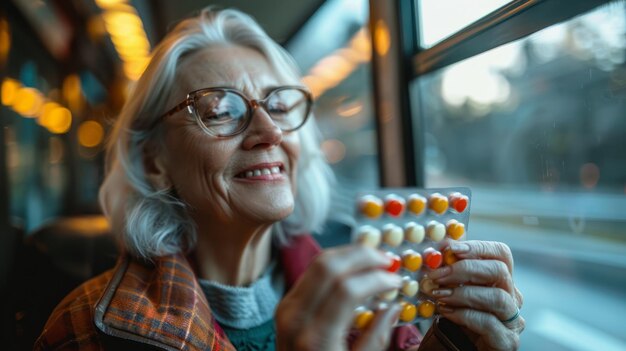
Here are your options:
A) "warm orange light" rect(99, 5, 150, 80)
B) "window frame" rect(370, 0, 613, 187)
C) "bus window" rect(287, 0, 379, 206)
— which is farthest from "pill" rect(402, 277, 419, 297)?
"warm orange light" rect(99, 5, 150, 80)

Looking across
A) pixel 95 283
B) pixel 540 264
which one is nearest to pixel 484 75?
pixel 540 264

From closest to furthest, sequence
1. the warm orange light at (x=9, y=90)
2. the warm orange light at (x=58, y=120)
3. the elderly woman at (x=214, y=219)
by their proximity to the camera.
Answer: the elderly woman at (x=214, y=219) < the warm orange light at (x=9, y=90) < the warm orange light at (x=58, y=120)

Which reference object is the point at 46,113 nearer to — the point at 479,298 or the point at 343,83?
the point at 343,83

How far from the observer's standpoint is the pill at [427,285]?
2.31 ft

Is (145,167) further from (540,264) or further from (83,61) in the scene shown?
(83,61)

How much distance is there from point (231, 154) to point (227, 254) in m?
0.31

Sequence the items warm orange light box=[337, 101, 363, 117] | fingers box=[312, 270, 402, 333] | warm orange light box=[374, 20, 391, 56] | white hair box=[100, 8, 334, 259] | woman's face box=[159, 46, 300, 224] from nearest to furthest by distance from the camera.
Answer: fingers box=[312, 270, 402, 333], woman's face box=[159, 46, 300, 224], white hair box=[100, 8, 334, 259], warm orange light box=[374, 20, 391, 56], warm orange light box=[337, 101, 363, 117]

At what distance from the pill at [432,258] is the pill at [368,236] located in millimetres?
103

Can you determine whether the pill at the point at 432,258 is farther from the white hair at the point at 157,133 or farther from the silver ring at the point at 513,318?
the white hair at the point at 157,133

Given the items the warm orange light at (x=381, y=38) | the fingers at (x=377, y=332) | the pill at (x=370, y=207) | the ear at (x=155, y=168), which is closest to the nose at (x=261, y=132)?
the ear at (x=155, y=168)

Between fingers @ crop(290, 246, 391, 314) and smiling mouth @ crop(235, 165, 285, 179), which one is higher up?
smiling mouth @ crop(235, 165, 285, 179)

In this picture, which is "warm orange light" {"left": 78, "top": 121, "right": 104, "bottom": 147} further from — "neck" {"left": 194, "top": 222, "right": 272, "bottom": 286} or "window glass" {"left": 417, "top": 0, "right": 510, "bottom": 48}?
"window glass" {"left": 417, "top": 0, "right": 510, "bottom": 48}

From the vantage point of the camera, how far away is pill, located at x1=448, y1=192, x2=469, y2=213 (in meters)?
0.72

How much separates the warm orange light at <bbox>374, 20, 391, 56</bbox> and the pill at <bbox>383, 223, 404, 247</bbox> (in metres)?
1.15
